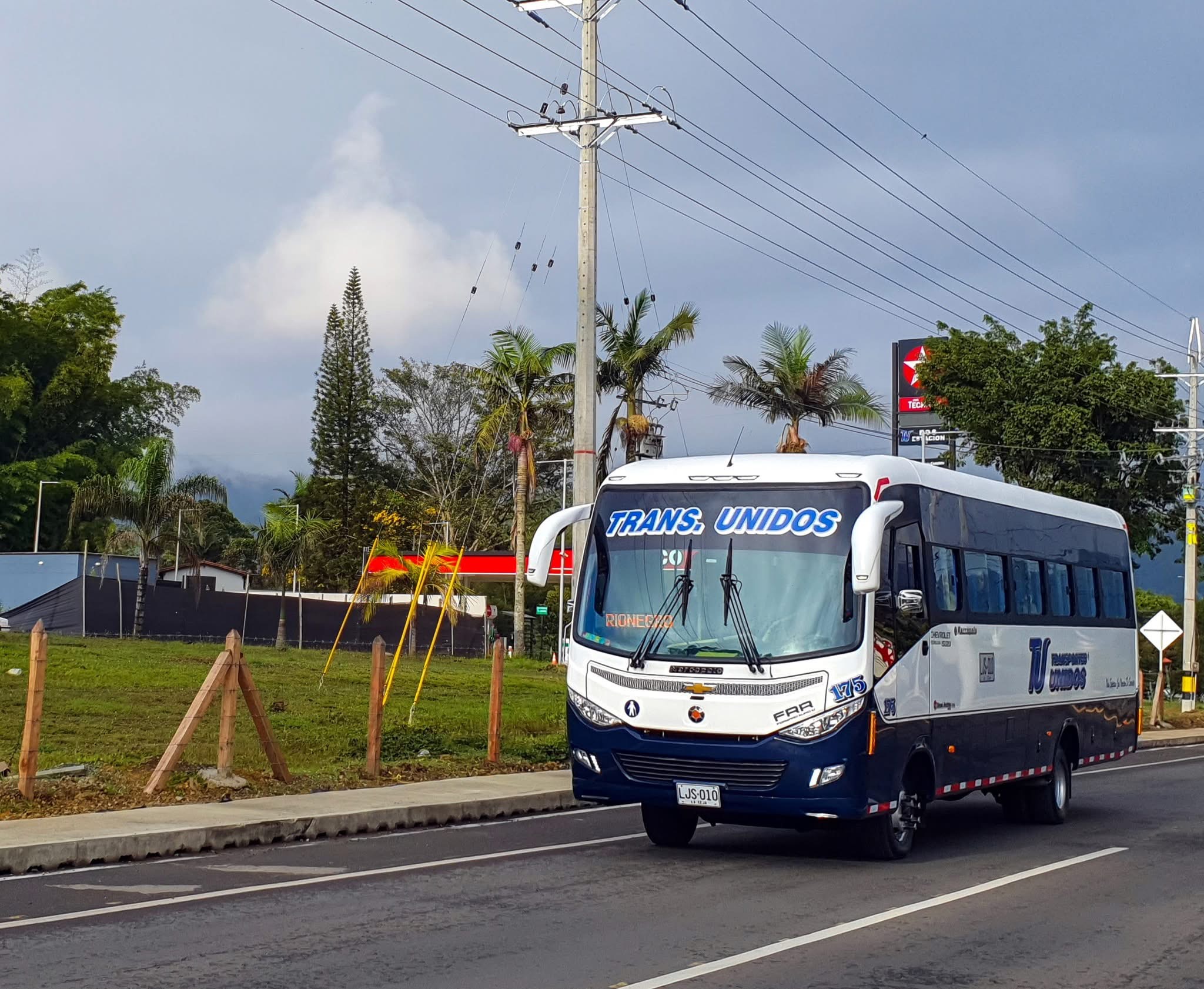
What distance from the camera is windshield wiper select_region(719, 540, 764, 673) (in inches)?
460

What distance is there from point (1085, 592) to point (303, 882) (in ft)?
34.1

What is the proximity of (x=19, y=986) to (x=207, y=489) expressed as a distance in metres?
40.5

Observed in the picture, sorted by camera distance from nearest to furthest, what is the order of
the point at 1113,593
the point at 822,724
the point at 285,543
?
the point at 822,724 → the point at 1113,593 → the point at 285,543

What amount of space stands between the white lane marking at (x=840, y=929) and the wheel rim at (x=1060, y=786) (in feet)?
10.8

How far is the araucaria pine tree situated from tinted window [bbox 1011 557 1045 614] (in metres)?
69.1

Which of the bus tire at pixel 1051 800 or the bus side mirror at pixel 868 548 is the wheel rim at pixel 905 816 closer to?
the bus side mirror at pixel 868 548

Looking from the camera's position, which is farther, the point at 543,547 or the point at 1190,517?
the point at 1190,517

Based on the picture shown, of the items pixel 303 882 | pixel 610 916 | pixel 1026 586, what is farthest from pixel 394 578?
pixel 610 916

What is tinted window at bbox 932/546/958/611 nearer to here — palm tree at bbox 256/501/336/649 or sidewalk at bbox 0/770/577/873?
sidewalk at bbox 0/770/577/873

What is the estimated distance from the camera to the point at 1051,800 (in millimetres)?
16109

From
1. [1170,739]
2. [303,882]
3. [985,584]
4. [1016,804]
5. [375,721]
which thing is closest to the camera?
[303,882]

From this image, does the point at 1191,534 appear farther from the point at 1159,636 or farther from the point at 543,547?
the point at 543,547

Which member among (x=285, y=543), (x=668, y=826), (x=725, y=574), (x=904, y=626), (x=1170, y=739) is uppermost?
(x=285, y=543)

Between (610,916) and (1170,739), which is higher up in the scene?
(610,916)
